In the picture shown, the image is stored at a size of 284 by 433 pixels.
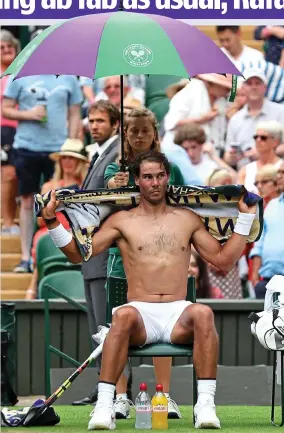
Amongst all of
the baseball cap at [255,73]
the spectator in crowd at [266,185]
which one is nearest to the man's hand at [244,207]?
the spectator in crowd at [266,185]

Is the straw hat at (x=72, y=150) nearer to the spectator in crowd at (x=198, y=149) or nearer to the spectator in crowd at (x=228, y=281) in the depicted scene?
the spectator in crowd at (x=198, y=149)

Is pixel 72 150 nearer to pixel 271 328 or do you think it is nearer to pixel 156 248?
pixel 156 248

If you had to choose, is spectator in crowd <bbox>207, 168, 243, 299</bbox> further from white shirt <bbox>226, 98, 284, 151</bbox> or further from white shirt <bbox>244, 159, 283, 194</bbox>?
white shirt <bbox>226, 98, 284, 151</bbox>

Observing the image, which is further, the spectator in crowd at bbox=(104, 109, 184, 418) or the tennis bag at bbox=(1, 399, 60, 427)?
the spectator in crowd at bbox=(104, 109, 184, 418)

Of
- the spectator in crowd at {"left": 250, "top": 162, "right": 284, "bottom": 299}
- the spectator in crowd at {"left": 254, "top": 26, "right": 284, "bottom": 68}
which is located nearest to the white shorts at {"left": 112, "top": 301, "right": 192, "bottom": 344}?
the spectator in crowd at {"left": 250, "top": 162, "right": 284, "bottom": 299}

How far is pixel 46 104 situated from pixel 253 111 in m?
2.02

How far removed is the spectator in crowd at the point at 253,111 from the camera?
13.5m

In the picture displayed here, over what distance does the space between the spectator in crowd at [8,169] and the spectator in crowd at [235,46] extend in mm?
2100

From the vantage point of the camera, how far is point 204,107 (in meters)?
13.6

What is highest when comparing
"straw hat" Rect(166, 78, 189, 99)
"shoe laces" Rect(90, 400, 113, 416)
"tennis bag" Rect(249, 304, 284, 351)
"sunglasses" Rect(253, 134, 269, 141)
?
"straw hat" Rect(166, 78, 189, 99)

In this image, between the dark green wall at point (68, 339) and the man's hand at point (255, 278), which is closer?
the dark green wall at point (68, 339)

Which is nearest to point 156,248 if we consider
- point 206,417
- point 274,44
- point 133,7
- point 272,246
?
point 206,417

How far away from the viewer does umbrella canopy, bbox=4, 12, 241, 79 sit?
800 centimetres

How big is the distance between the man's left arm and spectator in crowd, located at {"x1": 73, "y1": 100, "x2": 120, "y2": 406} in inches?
53.4
